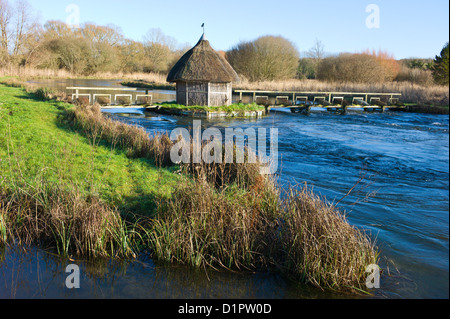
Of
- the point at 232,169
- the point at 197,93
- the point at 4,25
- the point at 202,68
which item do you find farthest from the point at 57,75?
the point at 232,169

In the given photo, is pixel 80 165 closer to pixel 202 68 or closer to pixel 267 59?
pixel 202 68

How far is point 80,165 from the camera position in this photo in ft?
24.4

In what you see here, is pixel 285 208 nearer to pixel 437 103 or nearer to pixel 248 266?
pixel 248 266

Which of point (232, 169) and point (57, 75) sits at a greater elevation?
point (57, 75)

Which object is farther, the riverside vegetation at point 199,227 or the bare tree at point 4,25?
the bare tree at point 4,25

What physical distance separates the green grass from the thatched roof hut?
11.8 m

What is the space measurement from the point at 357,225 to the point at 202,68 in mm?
17051

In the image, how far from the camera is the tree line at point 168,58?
37.2 meters

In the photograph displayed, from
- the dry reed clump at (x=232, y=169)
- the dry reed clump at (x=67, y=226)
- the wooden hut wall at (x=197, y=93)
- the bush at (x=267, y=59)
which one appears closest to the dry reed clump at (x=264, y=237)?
the dry reed clump at (x=67, y=226)

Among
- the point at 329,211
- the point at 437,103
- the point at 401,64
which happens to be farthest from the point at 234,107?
the point at 401,64

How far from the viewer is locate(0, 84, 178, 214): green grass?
20.4ft

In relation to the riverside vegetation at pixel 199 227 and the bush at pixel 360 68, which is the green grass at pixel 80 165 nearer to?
the riverside vegetation at pixel 199 227

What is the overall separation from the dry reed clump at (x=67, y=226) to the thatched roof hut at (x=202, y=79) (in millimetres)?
16677

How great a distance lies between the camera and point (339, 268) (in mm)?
4242
